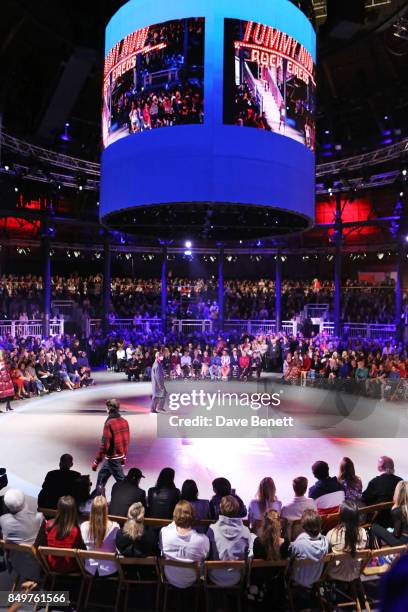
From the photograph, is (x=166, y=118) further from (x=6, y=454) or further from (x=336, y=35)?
(x=336, y=35)

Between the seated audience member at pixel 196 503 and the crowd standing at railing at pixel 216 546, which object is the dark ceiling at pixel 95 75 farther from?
the crowd standing at railing at pixel 216 546

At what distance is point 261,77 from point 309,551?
311 inches

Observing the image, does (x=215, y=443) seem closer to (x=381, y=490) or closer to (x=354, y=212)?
(x=381, y=490)

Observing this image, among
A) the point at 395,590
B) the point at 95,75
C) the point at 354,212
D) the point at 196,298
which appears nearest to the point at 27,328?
the point at 95,75

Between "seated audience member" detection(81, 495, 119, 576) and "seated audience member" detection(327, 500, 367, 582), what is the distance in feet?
6.02

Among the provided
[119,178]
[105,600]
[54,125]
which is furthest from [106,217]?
[54,125]

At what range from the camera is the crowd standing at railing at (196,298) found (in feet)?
86.0

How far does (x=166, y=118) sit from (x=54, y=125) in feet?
37.3

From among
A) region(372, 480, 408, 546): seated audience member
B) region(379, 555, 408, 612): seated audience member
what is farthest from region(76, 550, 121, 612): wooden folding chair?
region(379, 555, 408, 612): seated audience member

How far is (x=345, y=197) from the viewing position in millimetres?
31531

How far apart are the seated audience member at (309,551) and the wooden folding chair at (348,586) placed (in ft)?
0.32

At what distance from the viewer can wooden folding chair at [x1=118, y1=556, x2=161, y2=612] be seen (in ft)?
14.3

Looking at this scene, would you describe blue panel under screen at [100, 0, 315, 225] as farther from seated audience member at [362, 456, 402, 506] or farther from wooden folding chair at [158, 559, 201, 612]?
wooden folding chair at [158, 559, 201, 612]

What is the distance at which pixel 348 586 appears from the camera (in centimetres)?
488
